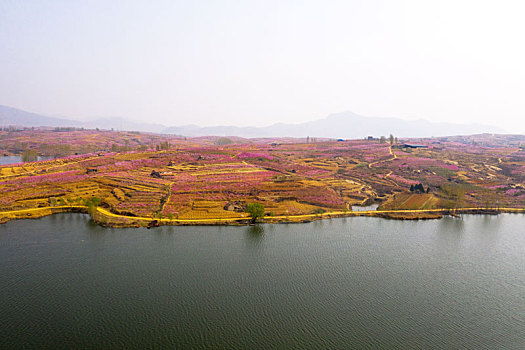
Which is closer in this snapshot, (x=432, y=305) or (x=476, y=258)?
(x=432, y=305)

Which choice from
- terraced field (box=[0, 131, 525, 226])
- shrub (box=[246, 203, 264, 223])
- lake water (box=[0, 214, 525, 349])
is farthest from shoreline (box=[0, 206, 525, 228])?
lake water (box=[0, 214, 525, 349])

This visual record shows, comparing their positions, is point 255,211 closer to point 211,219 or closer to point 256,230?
point 256,230

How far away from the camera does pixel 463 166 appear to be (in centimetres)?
10850

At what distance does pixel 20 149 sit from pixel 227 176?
14199 centimetres

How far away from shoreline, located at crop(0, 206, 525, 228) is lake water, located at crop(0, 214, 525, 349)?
8.01 feet

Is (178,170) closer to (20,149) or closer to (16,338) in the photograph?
(16,338)

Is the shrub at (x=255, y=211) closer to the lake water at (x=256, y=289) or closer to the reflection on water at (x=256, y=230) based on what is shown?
the reflection on water at (x=256, y=230)

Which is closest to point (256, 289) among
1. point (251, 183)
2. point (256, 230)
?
point (256, 230)

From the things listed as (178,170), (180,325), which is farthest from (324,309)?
A: (178,170)

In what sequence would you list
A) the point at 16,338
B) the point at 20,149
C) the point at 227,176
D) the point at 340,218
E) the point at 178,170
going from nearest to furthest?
the point at 16,338 → the point at 340,218 → the point at 227,176 → the point at 178,170 → the point at 20,149

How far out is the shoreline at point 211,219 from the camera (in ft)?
177

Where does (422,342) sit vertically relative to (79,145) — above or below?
below

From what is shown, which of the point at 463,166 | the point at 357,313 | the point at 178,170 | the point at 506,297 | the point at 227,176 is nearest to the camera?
the point at 357,313

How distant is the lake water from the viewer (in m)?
26.7
